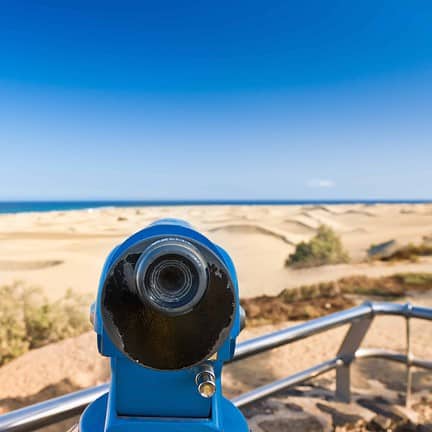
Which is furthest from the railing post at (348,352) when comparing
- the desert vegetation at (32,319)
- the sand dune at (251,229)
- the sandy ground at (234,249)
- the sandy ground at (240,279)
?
the sand dune at (251,229)

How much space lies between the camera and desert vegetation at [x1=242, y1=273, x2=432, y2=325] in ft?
26.8

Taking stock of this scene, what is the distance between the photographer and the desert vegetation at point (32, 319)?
20.1 ft

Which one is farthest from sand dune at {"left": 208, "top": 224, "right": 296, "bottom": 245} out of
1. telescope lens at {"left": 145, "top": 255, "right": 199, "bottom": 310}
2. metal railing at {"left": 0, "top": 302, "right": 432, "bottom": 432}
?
telescope lens at {"left": 145, "top": 255, "right": 199, "bottom": 310}

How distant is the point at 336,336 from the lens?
6852 millimetres

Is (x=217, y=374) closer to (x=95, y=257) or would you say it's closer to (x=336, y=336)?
(x=336, y=336)

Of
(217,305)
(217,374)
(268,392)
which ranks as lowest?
(268,392)

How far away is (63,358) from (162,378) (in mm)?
5420

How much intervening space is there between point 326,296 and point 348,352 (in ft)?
23.2

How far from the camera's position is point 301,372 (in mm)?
2326

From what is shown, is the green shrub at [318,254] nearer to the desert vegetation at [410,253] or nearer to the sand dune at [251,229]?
the desert vegetation at [410,253]

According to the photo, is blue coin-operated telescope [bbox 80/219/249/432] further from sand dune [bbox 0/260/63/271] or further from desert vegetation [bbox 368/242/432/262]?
sand dune [bbox 0/260/63/271]

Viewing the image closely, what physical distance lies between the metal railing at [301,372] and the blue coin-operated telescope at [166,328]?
0.20m

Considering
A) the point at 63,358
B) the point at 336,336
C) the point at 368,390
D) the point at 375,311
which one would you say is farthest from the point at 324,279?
the point at 375,311

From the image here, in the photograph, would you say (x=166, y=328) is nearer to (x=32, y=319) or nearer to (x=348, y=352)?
(x=348, y=352)
